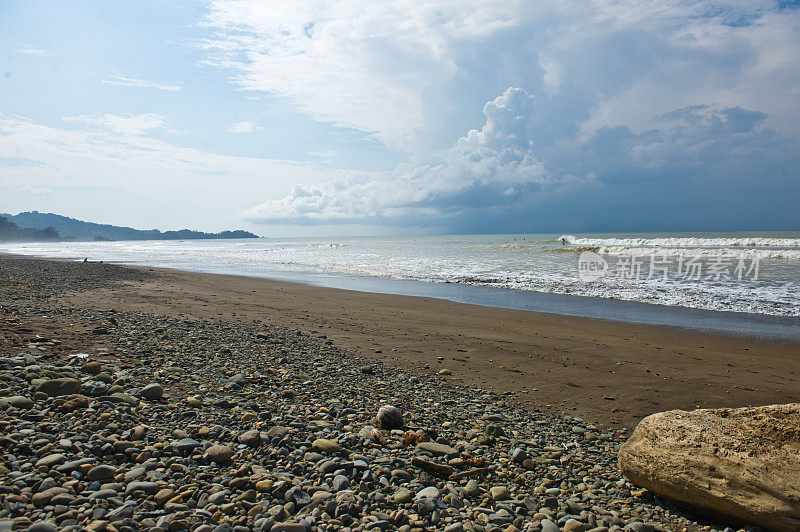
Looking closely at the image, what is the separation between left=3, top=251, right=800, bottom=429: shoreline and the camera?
552 centimetres

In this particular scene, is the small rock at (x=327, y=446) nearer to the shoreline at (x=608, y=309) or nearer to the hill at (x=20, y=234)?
the shoreline at (x=608, y=309)

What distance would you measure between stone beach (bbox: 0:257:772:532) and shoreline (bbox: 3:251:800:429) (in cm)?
→ 84

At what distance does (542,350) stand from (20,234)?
186956mm

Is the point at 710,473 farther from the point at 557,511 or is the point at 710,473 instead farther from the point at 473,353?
the point at 473,353

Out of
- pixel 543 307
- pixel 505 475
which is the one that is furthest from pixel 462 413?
pixel 543 307

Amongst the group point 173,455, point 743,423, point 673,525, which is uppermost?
point 743,423

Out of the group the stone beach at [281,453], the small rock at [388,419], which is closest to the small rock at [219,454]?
the stone beach at [281,453]

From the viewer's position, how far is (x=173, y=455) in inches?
127

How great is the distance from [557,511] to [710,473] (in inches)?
43.9

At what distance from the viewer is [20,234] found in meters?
143

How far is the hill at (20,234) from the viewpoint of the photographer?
133 metres

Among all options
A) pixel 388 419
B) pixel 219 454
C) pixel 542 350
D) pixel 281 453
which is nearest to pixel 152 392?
pixel 219 454

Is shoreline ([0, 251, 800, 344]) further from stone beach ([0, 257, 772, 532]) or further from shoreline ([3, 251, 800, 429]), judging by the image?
→ stone beach ([0, 257, 772, 532])

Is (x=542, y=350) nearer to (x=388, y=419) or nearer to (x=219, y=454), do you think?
(x=388, y=419)
